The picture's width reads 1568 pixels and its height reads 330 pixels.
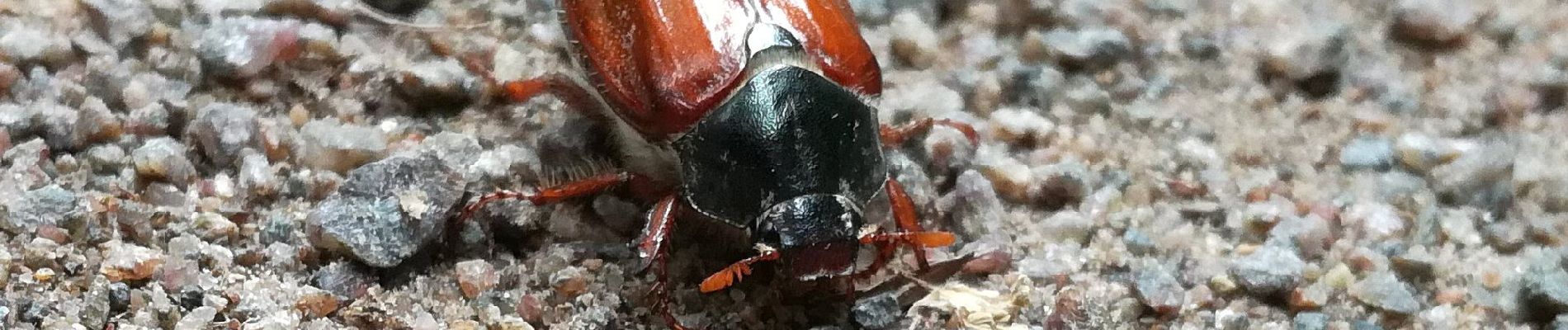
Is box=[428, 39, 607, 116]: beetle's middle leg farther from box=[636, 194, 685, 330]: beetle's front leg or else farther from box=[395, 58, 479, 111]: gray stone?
box=[636, 194, 685, 330]: beetle's front leg

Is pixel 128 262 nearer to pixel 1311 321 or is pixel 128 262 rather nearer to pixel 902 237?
pixel 902 237

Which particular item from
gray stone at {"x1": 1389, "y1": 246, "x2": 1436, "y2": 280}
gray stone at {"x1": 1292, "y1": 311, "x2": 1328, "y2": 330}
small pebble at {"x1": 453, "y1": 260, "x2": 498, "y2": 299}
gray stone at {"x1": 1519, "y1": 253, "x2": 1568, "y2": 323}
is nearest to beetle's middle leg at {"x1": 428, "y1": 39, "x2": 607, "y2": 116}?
small pebble at {"x1": 453, "y1": 260, "x2": 498, "y2": 299}

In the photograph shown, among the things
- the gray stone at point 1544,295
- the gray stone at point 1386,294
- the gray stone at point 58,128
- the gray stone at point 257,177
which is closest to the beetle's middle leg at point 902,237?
the gray stone at point 1386,294

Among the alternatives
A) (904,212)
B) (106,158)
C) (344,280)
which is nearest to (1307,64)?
(904,212)

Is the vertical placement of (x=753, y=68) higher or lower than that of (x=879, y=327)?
higher

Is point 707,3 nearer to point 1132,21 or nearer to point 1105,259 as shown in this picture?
point 1105,259

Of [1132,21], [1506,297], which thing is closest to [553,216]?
[1132,21]

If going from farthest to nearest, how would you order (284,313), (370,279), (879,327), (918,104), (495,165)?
1. (918,104)
2. (495,165)
3. (879,327)
4. (370,279)
5. (284,313)
